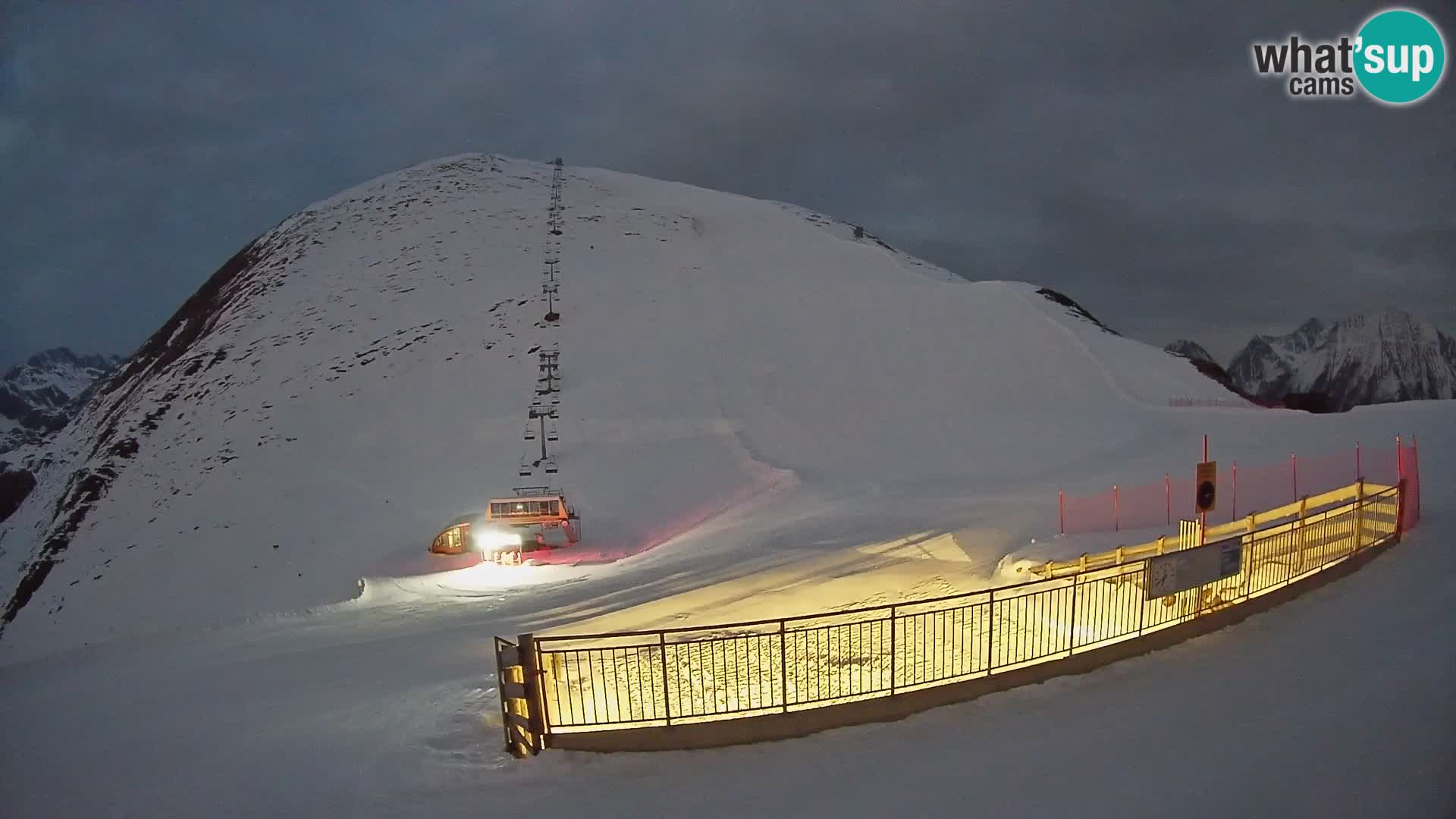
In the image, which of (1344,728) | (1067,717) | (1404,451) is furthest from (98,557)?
(1404,451)

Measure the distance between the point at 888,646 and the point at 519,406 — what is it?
25724mm

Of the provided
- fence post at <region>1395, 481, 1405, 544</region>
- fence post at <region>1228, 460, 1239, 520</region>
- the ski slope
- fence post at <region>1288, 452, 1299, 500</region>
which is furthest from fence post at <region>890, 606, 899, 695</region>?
fence post at <region>1288, 452, 1299, 500</region>

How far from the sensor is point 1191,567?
8758 millimetres

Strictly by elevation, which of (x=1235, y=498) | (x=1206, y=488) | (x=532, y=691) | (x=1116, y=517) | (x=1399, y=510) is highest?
(x=1206, y=488)

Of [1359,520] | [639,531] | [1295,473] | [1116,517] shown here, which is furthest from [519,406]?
[1359,520]

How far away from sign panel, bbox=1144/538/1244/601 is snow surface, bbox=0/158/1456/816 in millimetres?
744

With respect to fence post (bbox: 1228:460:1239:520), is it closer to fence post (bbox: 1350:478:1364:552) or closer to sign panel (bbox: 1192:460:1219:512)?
fence post (bbox: 1350:478:1364:552)

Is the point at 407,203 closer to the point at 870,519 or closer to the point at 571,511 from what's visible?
the point at 571,511

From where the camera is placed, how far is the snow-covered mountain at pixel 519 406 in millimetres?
25891

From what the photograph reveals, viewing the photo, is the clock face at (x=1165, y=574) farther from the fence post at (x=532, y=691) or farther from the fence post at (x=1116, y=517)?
the fence post at (x=1116, y=517)

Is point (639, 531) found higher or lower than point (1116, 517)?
lower

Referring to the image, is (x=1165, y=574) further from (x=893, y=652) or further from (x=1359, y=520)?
(x=1359, y=520)

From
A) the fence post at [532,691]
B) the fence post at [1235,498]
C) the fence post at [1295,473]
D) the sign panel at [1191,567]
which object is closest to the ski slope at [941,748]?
the fence post at [532,691]

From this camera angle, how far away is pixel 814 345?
3584cm
